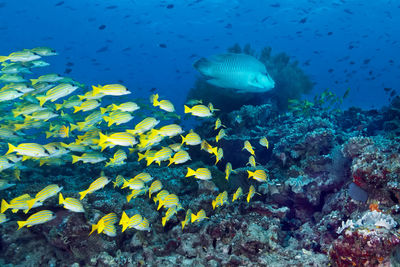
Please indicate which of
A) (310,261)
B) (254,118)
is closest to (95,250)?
(310,261)

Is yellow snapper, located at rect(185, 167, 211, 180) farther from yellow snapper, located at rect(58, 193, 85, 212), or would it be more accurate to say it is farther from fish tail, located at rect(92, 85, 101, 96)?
fish tail, located at rect(92, 85, 101, 96)

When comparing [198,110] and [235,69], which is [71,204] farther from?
[235,69]

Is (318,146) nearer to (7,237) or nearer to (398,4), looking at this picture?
(7,237)

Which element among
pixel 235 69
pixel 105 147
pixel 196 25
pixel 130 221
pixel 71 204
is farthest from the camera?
pixel 196 25

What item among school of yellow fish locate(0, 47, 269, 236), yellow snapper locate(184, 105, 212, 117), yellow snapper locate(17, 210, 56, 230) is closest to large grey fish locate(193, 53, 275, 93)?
school of yellow fish locate(0, 47, 269, 236)

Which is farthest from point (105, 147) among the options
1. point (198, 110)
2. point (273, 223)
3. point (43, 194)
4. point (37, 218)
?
point (273, 223)

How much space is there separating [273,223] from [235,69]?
4752mm

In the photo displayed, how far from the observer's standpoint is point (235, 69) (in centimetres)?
770

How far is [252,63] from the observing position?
7.69 metres

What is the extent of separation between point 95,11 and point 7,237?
5265cm

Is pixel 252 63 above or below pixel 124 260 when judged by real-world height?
above

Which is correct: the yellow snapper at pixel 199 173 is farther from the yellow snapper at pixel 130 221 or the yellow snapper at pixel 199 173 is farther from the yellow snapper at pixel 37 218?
the yellow snapper at pixel 37 218

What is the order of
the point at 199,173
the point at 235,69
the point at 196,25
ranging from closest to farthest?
the point at 199,173
the point at 235,69
the point at 196,25

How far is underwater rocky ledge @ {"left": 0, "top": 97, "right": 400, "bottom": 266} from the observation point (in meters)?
3.51
